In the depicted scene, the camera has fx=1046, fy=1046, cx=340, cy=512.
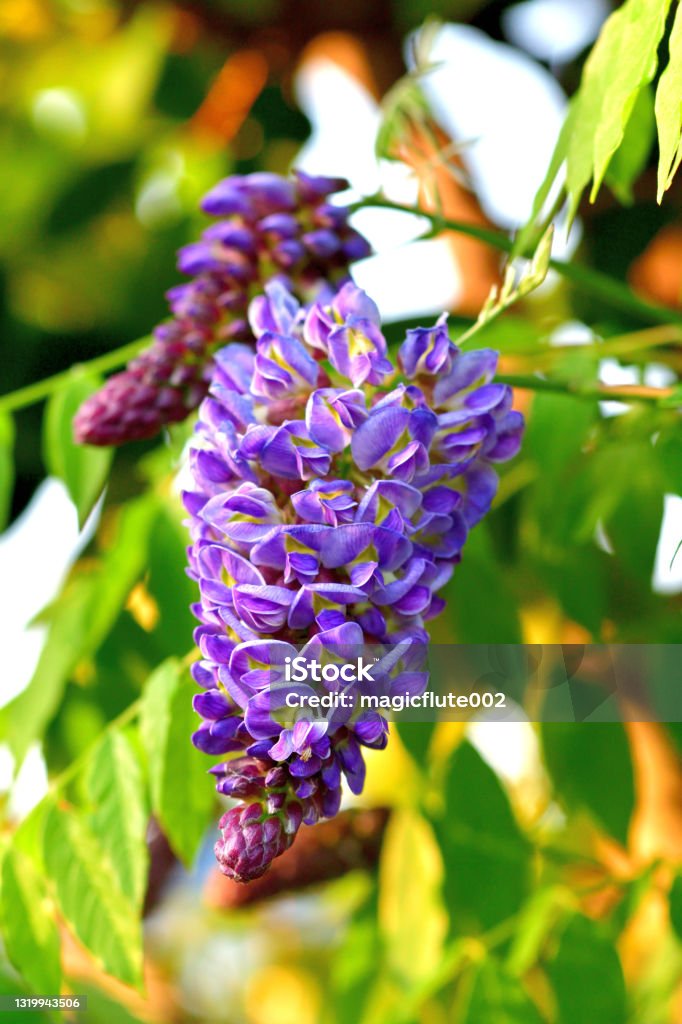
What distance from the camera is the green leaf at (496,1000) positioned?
2.26 ft

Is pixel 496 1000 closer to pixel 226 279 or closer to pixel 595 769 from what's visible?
pixel 595 769

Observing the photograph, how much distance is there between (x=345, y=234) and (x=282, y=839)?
40 cm

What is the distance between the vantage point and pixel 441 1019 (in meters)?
1.09

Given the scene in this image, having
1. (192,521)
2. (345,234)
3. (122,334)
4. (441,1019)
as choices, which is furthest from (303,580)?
(122,334)

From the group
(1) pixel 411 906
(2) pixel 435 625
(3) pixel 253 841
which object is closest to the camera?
(3) pixel 253 841

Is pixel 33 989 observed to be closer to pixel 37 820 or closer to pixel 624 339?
pixel 37 820

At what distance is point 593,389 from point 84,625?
16.2 inches

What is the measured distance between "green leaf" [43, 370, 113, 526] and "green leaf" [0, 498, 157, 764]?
6cm


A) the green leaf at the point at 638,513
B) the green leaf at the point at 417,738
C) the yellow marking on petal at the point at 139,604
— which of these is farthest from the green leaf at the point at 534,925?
the yellow marking on petal at the point at 139,604

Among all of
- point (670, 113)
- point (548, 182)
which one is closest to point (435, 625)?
point (548, 182)

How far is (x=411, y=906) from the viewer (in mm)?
967

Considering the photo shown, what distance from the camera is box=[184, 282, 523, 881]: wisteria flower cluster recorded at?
1.40 ft

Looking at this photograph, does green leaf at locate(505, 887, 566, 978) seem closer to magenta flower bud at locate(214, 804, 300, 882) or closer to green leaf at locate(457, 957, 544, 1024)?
green leaf at locate(457, 957, 544, 1024)

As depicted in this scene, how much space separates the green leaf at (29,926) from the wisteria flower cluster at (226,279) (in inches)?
11.3
